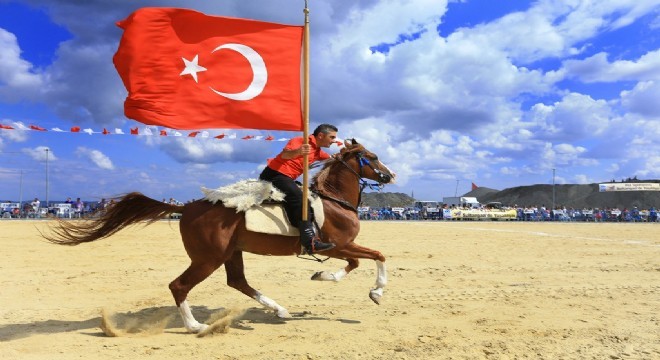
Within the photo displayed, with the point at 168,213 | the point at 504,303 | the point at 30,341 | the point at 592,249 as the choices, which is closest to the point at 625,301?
the point at 504,303

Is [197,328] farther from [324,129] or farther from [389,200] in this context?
[389,200]

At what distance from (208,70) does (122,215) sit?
247cm

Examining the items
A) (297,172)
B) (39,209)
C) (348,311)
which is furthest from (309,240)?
(39,209)

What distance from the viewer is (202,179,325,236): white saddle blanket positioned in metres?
6.52

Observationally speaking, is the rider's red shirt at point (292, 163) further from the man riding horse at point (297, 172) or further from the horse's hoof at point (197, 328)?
the horse's hoof at point (197, 328)

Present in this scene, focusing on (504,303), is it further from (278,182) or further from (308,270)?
(308,270)

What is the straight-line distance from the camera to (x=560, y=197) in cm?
9312

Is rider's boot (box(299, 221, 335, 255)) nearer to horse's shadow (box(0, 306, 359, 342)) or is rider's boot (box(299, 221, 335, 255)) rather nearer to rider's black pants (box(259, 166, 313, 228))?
rider's black pants (box(259, 166, 313, 228))

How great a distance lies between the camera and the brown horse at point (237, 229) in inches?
253

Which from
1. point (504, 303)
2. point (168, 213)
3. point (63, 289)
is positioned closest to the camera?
point (168, 213)

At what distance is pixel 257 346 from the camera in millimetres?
5676

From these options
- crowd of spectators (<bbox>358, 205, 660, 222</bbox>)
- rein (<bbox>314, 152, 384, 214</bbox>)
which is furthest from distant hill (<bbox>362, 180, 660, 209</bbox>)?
rein (<bbox>314, 152, 384, 214</bbox>)

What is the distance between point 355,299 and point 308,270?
3226 millimetres

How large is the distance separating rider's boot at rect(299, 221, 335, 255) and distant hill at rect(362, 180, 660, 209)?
71641mm
